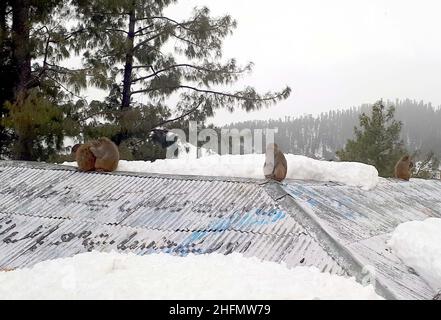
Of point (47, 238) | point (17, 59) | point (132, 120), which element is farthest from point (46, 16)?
point (47, 238)

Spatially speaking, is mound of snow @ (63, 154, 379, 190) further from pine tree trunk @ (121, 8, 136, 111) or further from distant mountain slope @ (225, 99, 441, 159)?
distant mountain slope @ (225, 99, 441, 159)

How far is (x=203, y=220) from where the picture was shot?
4734mm

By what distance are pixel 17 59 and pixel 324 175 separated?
27.3 ft

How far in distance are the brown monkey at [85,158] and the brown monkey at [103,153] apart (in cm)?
5

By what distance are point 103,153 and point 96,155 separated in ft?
0.32

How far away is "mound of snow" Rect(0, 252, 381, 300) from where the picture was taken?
286 centimetres

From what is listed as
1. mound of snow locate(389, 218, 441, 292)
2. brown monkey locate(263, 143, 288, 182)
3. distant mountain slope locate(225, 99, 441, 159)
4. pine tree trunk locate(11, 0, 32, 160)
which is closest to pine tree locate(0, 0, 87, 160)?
pine tree trunk locate(11, 0, 32, 160)

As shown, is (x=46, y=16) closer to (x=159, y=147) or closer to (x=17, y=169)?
(x=159, y=147)

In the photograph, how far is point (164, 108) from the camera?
46.6ft

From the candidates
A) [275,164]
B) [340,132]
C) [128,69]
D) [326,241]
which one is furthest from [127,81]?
[340,132]

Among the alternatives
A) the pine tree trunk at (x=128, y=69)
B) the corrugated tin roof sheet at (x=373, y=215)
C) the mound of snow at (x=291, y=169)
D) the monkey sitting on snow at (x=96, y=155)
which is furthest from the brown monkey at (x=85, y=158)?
the pine tree trunk at (x=128, y=69)

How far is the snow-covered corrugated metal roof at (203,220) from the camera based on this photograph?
12.8 ft

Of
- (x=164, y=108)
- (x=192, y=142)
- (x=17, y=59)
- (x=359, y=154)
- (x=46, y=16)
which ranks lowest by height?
(x=359, y=154)
